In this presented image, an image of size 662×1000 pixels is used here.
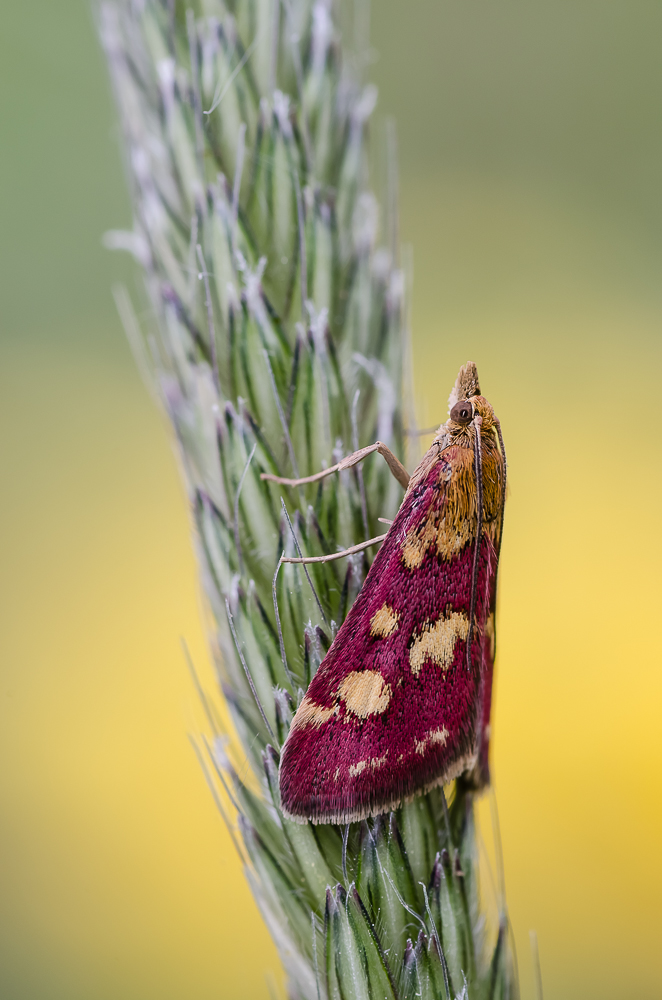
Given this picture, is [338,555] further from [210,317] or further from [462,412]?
[210,317]

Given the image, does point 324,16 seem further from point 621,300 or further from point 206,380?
point 621,300

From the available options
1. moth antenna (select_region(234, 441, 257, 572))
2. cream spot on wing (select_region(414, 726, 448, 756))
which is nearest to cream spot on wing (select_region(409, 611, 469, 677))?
cream spot on wing (select_region(414, 726, 448, 756))

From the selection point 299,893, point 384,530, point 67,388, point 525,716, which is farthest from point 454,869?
point 67,388

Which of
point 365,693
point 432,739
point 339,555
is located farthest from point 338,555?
point 432,739

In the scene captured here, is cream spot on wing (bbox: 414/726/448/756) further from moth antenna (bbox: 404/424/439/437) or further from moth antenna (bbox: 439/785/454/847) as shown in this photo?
moth antenna (bbox: 404/424/439/437)

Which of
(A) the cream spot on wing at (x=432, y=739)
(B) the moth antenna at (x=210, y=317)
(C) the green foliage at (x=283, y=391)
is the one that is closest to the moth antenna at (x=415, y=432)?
(C) the green foliage at (x=283, y=391)

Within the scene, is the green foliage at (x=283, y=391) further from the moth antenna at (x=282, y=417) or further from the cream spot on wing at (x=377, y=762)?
the cream spot on wing at (x=377, y=762)

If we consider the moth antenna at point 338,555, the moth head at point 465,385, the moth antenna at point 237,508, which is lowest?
the moth antenna at point 338,555
